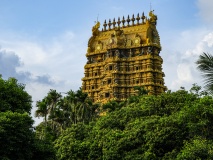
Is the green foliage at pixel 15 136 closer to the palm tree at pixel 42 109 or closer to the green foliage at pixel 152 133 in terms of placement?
the green foliage at pixel 152 133

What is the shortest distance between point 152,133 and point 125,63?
1898 inches

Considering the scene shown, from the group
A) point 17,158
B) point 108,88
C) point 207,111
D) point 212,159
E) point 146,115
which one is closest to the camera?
point 17,158

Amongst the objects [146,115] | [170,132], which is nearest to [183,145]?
[170,132]

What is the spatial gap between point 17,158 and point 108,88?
183 feet

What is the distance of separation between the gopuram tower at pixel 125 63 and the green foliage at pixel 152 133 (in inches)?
1441

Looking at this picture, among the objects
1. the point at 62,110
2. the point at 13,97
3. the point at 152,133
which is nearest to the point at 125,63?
the point at 62,110

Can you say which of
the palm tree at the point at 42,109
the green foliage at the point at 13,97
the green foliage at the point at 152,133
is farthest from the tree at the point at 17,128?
the palm tree at the point at 42,109

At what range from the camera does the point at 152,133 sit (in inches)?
1372

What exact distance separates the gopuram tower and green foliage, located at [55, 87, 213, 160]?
36.6 meters

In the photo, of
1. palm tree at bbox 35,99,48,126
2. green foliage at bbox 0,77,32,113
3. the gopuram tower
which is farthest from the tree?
the gopuram tower

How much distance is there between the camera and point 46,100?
53.0 meters

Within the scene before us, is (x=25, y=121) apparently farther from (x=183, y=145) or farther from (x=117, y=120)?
(x=117, y=120)

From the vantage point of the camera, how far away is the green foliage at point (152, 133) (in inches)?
1298

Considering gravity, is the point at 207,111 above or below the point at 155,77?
below
